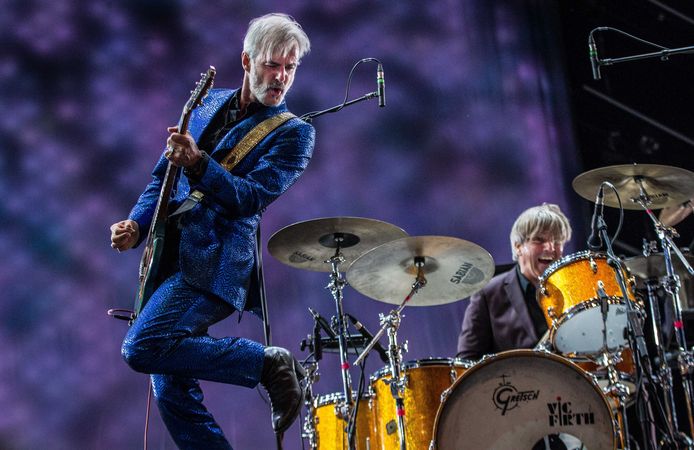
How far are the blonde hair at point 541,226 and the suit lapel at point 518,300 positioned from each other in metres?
0.21

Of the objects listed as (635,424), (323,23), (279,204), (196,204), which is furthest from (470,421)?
(323,23)

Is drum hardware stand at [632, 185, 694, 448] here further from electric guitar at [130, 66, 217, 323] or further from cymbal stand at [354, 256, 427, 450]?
electric guitar at [130, 66, 217, 323]

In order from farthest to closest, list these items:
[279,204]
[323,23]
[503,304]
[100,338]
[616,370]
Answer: [323,23] → [279,204] → [100,338] → [503,304] → [616,370]

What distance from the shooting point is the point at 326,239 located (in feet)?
12.6

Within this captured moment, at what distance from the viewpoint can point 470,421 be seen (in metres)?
3.18

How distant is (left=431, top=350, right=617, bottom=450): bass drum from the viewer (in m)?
3.14

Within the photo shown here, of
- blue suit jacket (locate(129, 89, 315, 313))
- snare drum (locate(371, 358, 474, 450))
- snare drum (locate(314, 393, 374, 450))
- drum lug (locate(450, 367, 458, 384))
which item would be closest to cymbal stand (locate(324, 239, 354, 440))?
snare drum (locate(314, 393, 374, 450))

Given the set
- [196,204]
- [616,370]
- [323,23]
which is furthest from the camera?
[323,23]

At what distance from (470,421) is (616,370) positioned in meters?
0.91

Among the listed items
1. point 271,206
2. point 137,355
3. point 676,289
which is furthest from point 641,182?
point 137,355

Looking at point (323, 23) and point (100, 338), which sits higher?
point (323, 23)

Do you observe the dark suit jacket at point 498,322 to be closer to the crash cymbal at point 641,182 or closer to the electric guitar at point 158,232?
the crash cymbal at point 641,182

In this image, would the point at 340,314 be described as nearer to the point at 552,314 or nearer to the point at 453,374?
Result: the point at 453,374

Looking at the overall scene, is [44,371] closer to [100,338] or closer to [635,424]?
[100,338]
